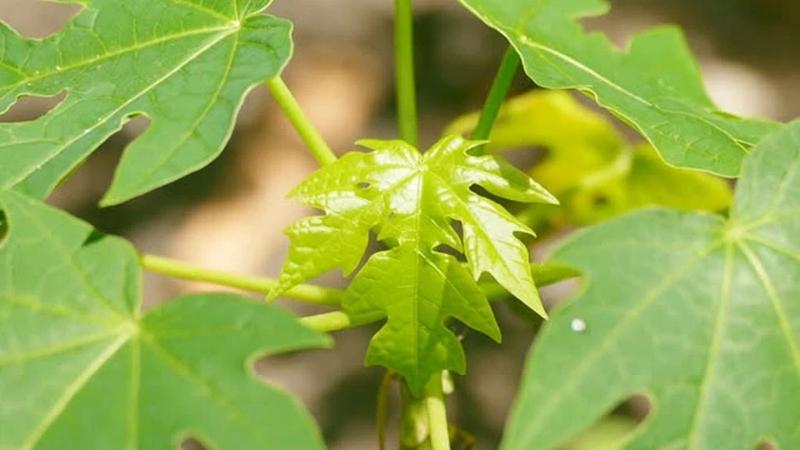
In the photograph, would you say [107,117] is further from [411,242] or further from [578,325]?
[578,325]

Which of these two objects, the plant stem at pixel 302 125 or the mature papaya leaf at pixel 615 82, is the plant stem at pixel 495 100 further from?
the plant stem at pixel 302 125

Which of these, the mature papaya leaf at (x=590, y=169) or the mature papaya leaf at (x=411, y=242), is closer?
the mature papaya leaf at (x=411, y=242)

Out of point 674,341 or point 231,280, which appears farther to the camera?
point 231,280

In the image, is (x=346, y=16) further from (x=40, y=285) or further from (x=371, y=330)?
→ (x=40, y=285)

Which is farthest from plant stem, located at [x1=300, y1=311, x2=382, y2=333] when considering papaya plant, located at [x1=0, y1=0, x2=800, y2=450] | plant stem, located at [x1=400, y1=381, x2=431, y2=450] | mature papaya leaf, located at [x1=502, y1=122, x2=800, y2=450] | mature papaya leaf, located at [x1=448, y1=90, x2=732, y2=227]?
mature papaya leaf, located at [x1=448, y1=90, x2=732, y2=227]

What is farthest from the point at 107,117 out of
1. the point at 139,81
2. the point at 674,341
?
the point at 674,341

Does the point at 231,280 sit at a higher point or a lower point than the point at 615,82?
lower

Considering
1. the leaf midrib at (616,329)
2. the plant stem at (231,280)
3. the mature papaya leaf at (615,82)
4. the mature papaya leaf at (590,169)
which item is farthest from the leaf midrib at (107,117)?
the mature papaya leaf at (590,169)
